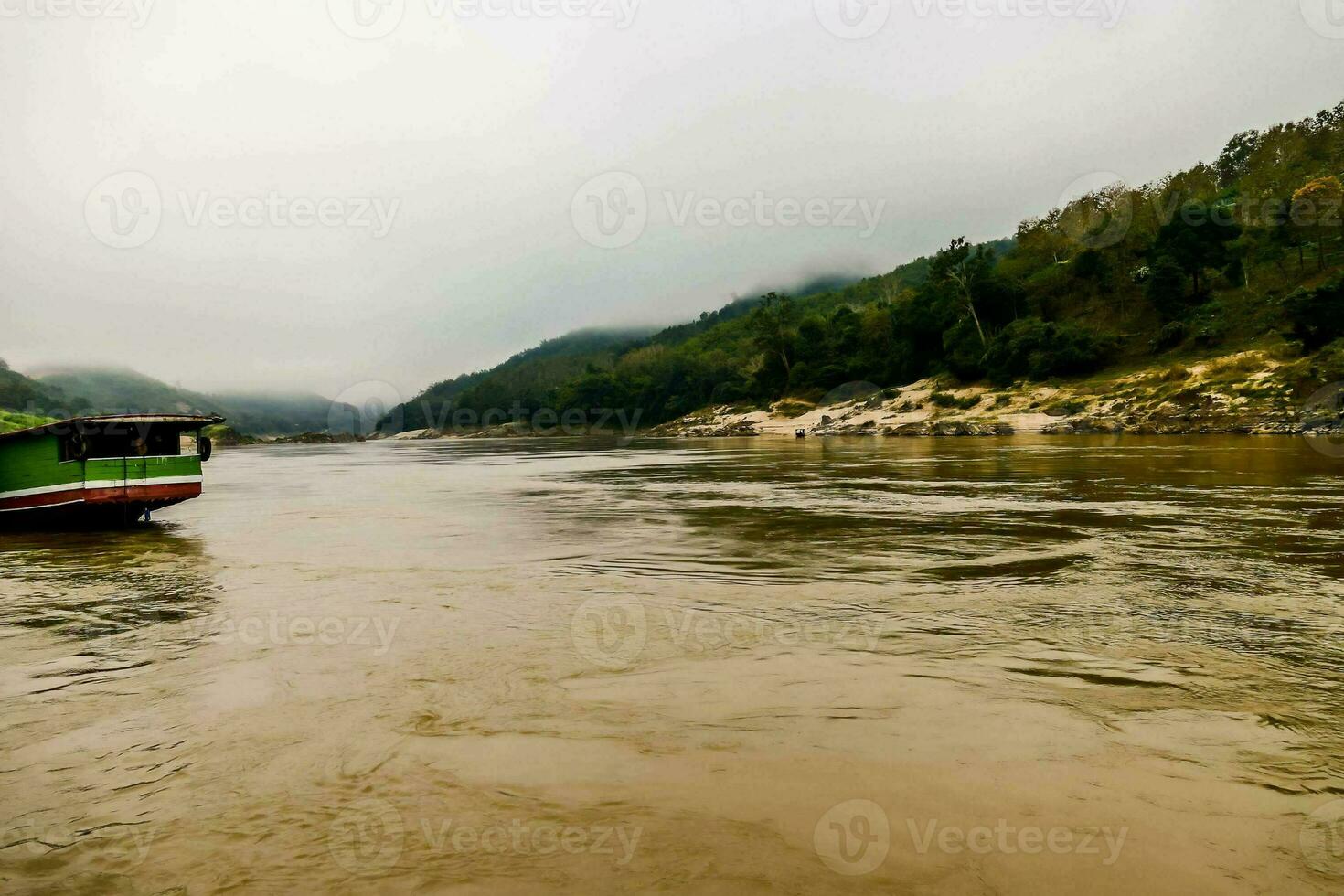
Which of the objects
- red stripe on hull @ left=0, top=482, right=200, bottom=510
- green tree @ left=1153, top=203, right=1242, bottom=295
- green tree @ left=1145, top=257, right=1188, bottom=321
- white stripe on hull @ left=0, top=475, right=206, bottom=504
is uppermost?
green tree @ left=1153, top=203, right=1242, bottom=295

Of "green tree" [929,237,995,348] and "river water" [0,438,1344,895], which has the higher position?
"green tree" [929,237,995,348]

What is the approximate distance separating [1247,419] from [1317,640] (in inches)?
1654

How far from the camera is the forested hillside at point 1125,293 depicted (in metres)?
55.6

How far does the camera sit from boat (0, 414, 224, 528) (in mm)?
16469

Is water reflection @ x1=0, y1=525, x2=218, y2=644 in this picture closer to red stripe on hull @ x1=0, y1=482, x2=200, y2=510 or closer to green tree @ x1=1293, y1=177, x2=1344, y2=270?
red stripe on hull @ x1=0, y1=482, x2=200, y2=510

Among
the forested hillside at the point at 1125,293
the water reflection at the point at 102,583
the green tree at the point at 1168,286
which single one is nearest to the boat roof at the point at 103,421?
the water reflection at the point at 102,583

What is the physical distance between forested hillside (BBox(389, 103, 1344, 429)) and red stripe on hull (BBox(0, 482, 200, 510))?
2005 inches

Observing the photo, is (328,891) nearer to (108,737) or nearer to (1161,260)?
(108,737)

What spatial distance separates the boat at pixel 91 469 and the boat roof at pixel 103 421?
0.02 metres

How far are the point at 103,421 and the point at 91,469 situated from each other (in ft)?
3.68

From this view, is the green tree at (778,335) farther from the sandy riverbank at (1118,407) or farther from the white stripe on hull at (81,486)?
the white stripe on hull at (81,486)

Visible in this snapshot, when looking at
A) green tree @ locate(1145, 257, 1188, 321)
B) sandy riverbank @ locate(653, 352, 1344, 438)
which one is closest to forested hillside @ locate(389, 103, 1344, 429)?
green tree @ locate(1145, 257, 1188, 321)

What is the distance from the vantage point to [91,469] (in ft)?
54.0

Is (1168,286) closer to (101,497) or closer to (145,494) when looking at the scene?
(145,494)
